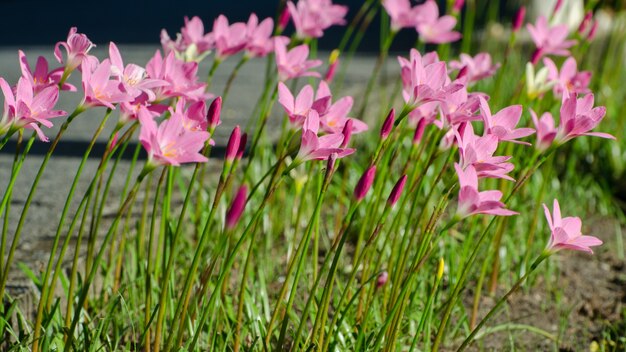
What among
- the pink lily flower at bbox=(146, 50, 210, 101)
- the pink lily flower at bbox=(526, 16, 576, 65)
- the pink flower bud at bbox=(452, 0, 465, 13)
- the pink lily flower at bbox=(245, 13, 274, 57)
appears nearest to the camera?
the pink lily flower at bbox=(146, 50, 210, 101)

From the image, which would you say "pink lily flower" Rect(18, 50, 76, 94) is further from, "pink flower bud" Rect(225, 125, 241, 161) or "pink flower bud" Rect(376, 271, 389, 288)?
"pink flower bud" Rect(376, 271, 389, 288)

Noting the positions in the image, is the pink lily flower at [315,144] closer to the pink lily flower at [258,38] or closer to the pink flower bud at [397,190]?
the pink flower bud at [397,190]

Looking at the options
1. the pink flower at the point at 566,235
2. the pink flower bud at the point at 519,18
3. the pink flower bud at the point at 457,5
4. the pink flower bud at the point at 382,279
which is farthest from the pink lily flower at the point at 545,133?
the pink flower bud at the point at 457,5

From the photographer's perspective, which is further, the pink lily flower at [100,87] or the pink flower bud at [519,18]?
the pink flower bud at [519,18]

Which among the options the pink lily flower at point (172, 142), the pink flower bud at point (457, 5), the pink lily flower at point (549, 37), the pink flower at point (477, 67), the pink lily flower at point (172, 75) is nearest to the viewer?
the pink lily flower at point (172, 142)

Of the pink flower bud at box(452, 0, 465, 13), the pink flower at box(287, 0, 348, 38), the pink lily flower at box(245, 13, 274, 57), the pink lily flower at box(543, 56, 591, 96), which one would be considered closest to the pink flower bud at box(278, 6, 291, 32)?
the pink flower at box(287, 0, 348, 38)

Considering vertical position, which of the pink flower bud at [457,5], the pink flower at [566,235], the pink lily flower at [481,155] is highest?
the pink flower bud at [457,5]

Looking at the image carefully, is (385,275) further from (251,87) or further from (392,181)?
(251,87)
